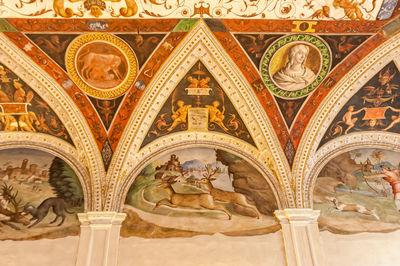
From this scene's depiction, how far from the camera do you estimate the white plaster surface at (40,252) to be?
809 cm

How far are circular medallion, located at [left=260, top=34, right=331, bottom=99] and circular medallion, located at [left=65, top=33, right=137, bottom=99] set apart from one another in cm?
339

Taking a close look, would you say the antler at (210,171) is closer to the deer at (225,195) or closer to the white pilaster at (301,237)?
the deer at (225,195)

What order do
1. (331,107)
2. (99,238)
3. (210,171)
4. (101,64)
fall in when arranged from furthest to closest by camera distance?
(210,171)
(331,107)
(101,64)
(99,238)

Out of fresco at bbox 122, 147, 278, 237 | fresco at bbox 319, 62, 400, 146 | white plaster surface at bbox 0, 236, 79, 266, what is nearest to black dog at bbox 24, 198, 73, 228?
white plaster surface at bbox 0, 236, 79, 266

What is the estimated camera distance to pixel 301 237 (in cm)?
841

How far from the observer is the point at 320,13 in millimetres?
7832

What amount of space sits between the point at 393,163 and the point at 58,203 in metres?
9.08

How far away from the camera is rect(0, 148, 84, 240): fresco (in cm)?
858

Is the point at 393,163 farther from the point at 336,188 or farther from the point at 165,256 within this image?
the point at 165,256

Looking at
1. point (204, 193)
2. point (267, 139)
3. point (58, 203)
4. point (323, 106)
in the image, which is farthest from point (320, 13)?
point (58, 203)

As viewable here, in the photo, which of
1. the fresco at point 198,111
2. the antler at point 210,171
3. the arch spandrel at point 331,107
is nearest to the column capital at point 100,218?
the fresco at point 198,111

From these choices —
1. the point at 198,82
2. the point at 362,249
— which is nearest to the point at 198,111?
the point at 198,82

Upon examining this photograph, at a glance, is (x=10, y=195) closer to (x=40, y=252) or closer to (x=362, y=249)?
(x=40, y=252)

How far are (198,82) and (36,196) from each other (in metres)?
5.14
